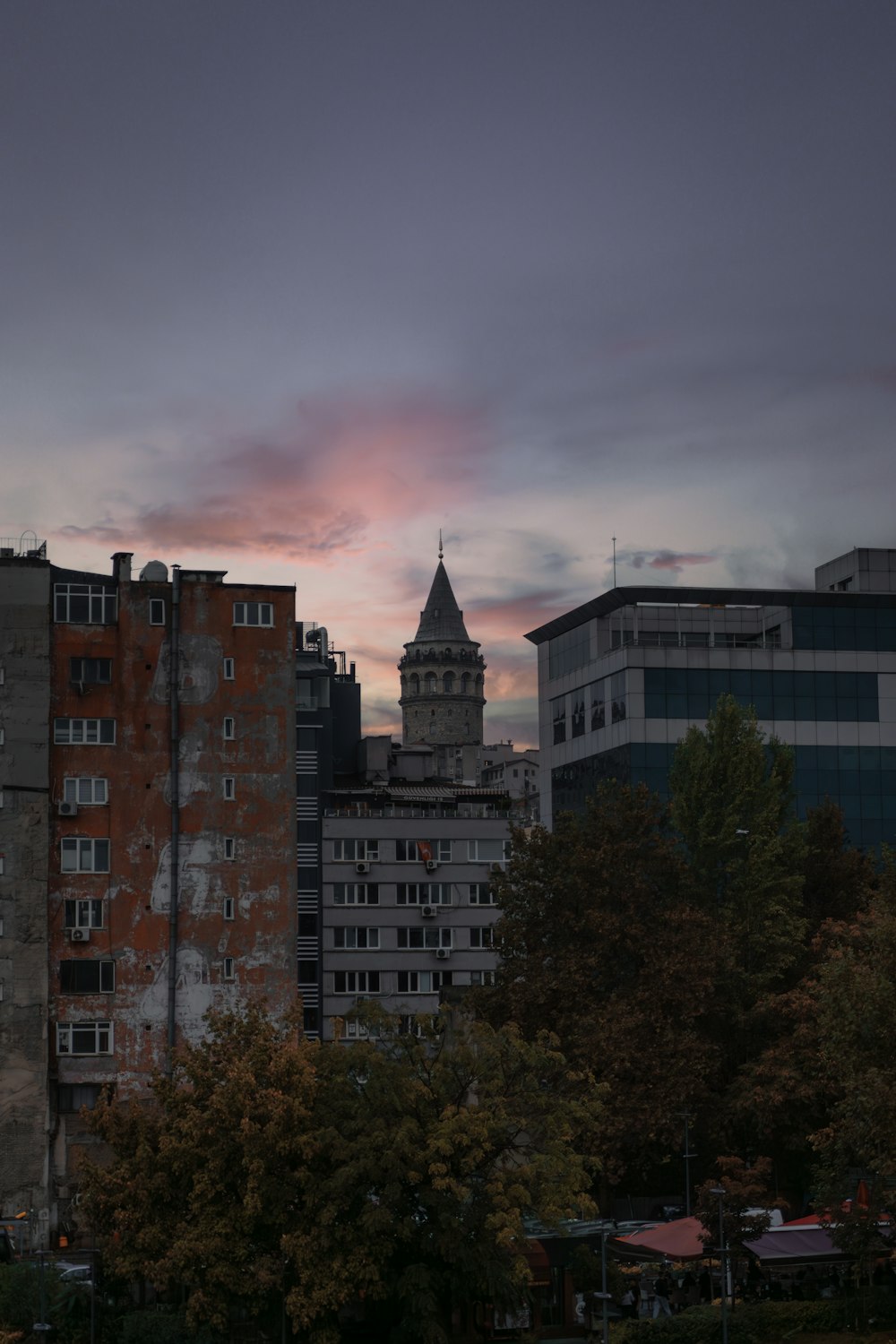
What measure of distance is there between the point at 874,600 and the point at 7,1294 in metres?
78.8

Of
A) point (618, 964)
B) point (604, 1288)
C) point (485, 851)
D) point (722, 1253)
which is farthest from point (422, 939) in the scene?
point (604, 1288)

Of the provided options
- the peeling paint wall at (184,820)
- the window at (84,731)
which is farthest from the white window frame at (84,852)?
the window at (84,731)

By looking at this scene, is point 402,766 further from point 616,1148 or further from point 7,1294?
point 7,1294

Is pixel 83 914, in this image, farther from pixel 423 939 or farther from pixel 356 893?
pixel 423 939

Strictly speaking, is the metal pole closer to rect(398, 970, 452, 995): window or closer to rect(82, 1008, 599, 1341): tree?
rect(82, 1008, 599, 1341): tree

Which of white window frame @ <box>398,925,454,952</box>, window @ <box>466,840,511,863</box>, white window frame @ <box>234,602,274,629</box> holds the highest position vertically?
white window frame @ <box>234,602,274,629</box>

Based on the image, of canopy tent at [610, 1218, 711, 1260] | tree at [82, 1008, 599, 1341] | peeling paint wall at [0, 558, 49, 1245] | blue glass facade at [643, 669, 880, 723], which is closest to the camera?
tree at [82, 1008, 599, 1341]

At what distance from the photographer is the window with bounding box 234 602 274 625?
272 ft

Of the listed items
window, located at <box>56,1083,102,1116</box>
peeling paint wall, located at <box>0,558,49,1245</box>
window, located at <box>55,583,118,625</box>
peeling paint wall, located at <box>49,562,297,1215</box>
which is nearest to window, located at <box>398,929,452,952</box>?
peeling paint wall, located at <box>49,562,297,1215</box>

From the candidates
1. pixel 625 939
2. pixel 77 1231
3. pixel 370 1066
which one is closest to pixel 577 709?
pixel 625 939

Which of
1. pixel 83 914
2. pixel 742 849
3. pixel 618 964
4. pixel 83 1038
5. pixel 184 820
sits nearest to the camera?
pixel 618 964

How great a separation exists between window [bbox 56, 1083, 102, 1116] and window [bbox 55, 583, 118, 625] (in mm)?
20142

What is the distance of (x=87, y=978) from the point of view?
258 feet

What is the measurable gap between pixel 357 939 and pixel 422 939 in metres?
4.18
